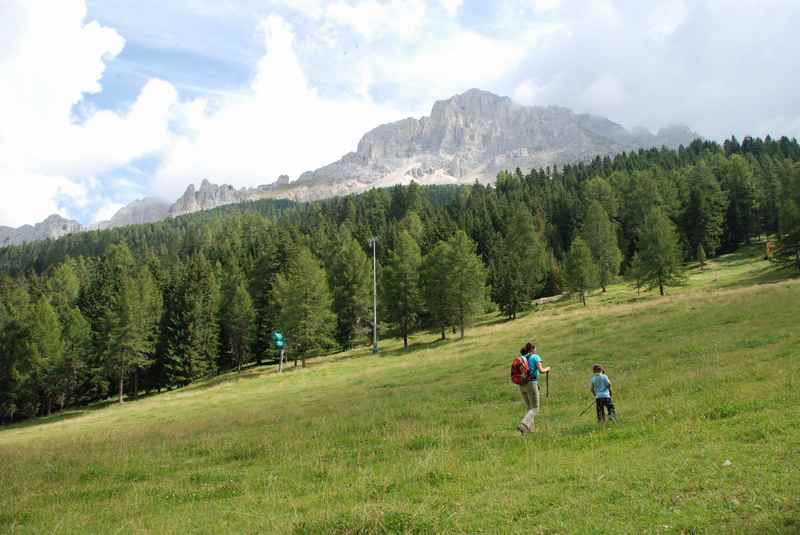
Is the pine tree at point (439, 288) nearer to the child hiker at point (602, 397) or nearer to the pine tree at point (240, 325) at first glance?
the pine tree at point (240, 325)

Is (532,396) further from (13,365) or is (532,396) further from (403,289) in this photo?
(13,365)

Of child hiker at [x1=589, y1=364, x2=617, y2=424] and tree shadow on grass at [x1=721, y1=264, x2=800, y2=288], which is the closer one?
child hiker at [x1=589, y1=364, x2=617, y2=424]

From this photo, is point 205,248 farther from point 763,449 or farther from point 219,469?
point 763,449

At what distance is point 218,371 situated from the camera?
7919 cm

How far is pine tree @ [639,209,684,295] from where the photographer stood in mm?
63000

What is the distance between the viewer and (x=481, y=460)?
483 inches

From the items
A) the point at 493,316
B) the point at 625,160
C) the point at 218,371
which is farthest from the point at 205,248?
the point at 625,160

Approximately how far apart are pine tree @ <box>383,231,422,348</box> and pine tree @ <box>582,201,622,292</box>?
3171cm

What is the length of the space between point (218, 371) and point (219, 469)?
68.8 m

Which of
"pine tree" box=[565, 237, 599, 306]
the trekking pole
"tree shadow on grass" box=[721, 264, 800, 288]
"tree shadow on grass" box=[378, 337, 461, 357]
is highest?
"pine tree" box=[565, 237, 599, 306]

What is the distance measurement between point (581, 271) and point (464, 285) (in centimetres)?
2049

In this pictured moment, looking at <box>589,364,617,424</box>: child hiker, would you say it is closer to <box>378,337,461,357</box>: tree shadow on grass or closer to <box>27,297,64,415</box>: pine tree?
<box>378,337,461,357</box>: tree shadow on grass

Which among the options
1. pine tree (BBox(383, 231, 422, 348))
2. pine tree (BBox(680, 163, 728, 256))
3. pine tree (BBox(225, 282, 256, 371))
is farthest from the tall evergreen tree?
pine tree (BBox(225, 282, 256, 371))

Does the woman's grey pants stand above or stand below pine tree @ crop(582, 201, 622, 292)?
below
